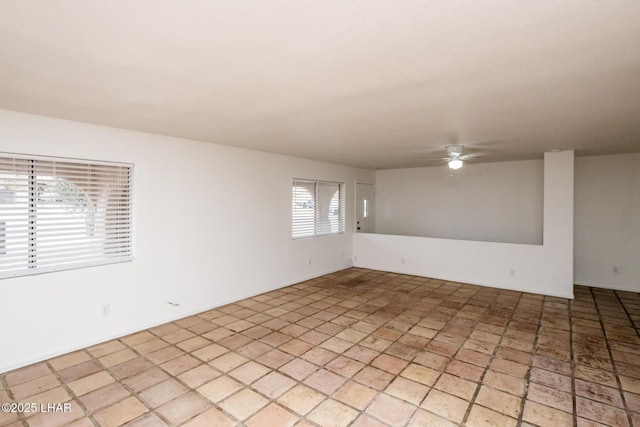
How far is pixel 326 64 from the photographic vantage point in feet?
6.37

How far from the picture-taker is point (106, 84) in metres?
2.27

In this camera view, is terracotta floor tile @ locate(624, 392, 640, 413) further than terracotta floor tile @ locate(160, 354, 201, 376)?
No

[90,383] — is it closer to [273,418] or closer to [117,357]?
[117,357]

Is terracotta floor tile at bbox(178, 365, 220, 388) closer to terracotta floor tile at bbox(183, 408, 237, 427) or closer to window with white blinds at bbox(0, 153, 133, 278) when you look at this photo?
terracotta floor tile at bbox(183, 408, 237, 427)

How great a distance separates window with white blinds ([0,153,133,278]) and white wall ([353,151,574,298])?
5005 mm

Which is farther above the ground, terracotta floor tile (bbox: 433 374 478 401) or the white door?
the white door

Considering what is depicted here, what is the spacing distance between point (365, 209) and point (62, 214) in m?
5.91

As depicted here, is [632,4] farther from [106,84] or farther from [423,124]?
[106,84]

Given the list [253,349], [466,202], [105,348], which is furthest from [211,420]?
[466,202]

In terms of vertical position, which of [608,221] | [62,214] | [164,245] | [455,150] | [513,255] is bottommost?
[513,255]

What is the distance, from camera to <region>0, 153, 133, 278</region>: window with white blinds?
2.96 metres

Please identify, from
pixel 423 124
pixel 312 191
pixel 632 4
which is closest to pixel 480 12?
pixel 632 4

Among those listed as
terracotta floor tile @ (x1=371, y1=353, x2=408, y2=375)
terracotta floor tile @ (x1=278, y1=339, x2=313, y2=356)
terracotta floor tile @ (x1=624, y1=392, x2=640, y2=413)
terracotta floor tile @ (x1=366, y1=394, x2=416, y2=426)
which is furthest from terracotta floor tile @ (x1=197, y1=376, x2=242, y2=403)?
terracotta floor tile @ (x1=624, y1=392, x2=640, y2=413)

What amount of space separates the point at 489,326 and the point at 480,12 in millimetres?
3635
